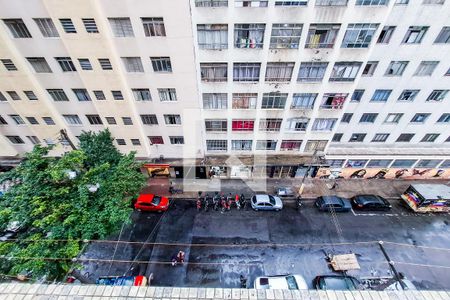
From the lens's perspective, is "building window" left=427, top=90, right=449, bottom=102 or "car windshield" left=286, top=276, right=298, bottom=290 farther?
"building window" left=427, top=90, right=449, bottom=102

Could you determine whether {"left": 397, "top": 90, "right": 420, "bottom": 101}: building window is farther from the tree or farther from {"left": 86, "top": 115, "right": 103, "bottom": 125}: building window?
{"left": 86, "top": 115, "right": 103, "bottom": 125}: building window

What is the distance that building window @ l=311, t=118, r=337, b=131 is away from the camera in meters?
26.7

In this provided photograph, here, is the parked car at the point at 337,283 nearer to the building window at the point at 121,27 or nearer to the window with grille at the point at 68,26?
the building window at the point at 121,27

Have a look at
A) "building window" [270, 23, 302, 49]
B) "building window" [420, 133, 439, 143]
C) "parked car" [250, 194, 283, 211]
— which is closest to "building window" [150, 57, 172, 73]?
"building window" [270, 23, 302, 49]

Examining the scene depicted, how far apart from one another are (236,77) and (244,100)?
2.81 meters

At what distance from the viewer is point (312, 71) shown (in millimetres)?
23016

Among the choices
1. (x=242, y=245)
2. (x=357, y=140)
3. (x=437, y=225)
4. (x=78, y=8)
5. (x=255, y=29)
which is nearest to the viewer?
(x=78, y=8)

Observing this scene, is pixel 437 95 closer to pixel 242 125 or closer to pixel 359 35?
pixel 359 35

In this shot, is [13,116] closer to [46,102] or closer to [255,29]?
[46,102]

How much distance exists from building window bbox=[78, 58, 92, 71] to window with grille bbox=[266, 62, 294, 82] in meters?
17.5

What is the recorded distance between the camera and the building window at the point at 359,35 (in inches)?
792

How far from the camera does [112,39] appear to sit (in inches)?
827

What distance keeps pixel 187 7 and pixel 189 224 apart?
22.0 m

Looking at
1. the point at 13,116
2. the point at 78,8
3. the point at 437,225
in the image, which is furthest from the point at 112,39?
the point at 437,225
